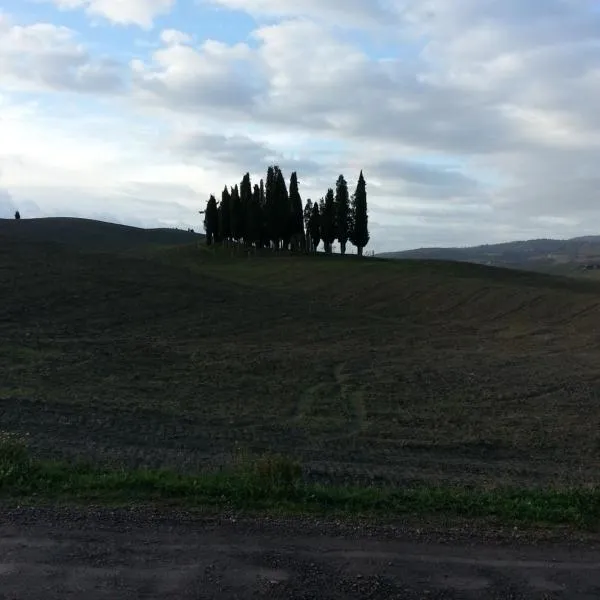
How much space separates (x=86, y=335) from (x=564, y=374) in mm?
17253

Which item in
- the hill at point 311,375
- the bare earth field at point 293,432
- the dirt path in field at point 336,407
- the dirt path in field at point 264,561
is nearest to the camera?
the dirt path in field at point 264,561

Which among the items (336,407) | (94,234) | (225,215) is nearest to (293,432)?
(336,407)

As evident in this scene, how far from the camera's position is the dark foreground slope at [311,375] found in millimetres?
12617

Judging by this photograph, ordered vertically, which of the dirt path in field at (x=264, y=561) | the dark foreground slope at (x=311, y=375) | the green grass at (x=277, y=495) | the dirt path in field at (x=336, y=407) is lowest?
the dirt path in field at (x=336, y=407)

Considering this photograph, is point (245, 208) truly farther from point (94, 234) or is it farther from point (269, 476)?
point (269, 476)

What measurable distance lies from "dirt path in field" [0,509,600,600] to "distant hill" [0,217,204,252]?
308ft

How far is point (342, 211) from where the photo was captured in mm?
75312

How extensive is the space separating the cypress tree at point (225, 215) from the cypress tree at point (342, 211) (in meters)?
12.1

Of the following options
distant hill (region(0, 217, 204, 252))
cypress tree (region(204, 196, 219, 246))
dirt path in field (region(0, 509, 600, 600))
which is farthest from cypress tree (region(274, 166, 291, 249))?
dirt path in field (region(0, 509, 600, 600))

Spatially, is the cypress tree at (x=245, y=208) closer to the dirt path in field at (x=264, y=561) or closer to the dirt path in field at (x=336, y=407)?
the dirt path in field at (x=336, y=407)

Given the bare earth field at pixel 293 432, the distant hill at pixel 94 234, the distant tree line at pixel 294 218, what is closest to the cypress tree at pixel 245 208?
the distant tree line at pixel 294 218

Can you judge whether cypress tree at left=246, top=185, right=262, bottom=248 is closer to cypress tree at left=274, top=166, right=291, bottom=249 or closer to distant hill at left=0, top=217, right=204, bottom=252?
cypress tree at left=274, top=166, right=291, bottom=249

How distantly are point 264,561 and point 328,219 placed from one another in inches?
2815

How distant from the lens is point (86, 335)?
28609 millimetres
